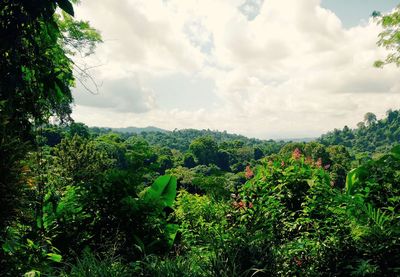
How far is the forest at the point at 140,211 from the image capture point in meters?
3.29

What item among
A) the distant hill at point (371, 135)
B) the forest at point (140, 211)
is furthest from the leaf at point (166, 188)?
the distant hill at point (371, 135)

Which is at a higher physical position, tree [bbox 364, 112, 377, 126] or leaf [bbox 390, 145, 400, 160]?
tree [bbox 364, 112, 377, 126]

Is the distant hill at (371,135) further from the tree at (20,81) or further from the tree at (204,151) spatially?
the tree at (20,81)

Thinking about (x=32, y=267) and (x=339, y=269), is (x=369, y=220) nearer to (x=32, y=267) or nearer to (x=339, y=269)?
(x=339, y=269)

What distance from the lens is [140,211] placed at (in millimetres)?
4910

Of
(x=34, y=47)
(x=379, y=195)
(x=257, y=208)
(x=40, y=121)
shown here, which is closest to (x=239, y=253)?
(x=257, y=208)

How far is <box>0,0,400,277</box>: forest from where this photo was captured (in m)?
3.29

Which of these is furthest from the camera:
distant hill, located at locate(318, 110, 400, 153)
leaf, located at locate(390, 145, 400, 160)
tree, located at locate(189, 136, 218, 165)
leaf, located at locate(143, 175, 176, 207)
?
distant hill, located at locate(318, 110, 400, 153)

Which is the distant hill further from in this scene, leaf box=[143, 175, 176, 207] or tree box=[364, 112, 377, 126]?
leaf box=[143, 175, 176, 207]

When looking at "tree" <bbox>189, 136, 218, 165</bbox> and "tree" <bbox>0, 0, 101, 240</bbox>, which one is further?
"tree" <bbox>189, 136, 218, 165</bbox>

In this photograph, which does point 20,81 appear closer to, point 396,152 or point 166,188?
point 166,188

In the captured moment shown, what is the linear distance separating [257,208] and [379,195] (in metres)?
1.57

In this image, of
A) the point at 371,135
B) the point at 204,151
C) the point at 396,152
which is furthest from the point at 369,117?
the point at 396,152

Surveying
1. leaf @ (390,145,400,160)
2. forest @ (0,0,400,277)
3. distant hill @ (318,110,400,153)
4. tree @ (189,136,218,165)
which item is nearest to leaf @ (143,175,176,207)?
forest @ (0,0,400,277)
